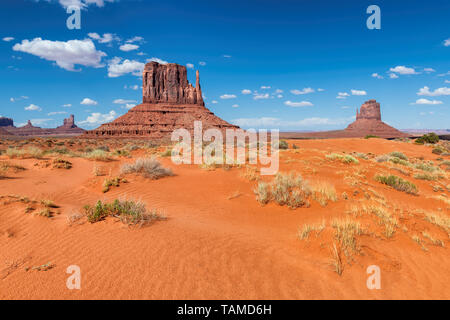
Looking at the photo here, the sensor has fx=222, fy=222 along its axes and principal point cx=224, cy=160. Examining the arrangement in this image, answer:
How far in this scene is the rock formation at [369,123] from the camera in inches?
4823

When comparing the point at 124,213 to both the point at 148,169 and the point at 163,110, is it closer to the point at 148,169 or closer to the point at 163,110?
the point at 148,169

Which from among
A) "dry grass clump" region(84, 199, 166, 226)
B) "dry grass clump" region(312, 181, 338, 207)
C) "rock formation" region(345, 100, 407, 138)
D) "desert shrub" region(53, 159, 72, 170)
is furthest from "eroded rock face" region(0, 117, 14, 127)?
"rock formation" region(345, 100, 407, 138)

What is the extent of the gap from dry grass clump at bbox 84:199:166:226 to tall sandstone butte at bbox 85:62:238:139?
68903 mm

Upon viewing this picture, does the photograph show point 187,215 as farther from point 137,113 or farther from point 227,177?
point 137,113

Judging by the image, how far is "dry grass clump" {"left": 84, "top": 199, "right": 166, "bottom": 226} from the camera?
4.66 metres

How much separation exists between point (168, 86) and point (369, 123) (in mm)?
116131

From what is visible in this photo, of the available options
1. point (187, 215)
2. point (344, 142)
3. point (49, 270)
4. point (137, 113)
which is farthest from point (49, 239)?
point (137, 113)

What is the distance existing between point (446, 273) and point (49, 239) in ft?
21.7

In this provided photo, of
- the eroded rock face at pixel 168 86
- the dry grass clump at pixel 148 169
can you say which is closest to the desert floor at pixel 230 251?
the dry grass clump at pixel 148 169

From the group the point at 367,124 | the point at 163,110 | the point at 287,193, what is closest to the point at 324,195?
the point at 287,193

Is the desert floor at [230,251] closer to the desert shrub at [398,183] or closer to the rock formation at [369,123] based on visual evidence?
the desert shrub at [398,183]

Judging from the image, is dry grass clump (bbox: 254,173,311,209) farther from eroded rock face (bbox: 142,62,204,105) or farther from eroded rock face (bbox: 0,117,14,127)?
eroded rock face (bbox: 0,117,14,127)

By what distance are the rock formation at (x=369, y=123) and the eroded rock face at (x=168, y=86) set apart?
8873 centimetres
